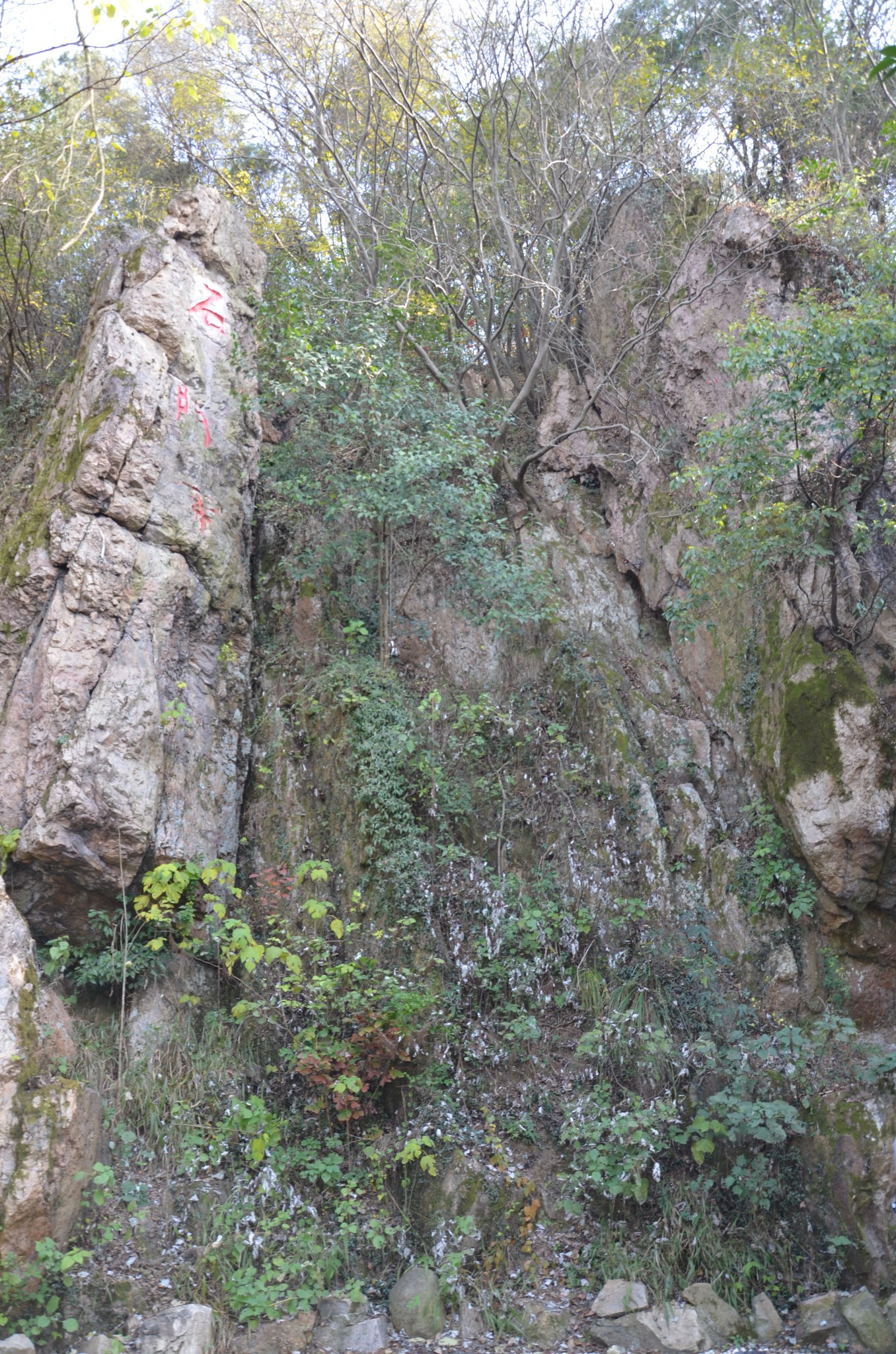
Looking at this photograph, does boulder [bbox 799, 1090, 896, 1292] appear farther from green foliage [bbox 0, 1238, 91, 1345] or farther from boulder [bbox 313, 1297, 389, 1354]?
green foliage [bbox 0, 1238, 91, 1345]

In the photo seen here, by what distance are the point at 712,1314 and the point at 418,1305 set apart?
65.4 inches

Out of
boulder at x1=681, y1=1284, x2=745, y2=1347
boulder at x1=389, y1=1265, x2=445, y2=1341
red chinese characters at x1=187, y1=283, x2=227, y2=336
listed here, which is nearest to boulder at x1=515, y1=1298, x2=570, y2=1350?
boulder at x1=389, y1=1265, x2=445, y2=1341

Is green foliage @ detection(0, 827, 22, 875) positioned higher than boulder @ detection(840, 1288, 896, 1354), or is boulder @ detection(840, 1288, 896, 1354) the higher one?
green foliage @ detection(0, 827, 22, 875)

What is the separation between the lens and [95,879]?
662 cm

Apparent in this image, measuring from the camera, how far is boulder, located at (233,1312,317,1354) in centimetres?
495

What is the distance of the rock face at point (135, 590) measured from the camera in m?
6.69

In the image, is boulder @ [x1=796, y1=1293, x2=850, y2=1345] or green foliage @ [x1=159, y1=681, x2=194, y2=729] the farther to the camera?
green foliage @ [x1=159, y1=681, x2=194, y2=729]

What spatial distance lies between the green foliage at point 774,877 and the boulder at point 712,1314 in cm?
273

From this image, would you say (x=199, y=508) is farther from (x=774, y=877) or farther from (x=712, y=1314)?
(x=712, y=1314)

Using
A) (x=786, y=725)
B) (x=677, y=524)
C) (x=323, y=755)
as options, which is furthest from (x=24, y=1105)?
(x=677, y=524)

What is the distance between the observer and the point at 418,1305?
5.32 m

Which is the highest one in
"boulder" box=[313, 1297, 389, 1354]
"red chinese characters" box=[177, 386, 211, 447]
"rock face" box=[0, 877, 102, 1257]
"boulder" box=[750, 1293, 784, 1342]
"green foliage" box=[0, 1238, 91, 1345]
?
"red chinese characters" box=[177, 386, 211, 447]

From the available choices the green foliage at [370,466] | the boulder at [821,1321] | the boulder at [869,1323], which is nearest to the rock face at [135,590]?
the green foliage at [370,466]

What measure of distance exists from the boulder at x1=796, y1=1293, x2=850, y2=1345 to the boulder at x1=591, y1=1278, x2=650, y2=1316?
2.79ft
